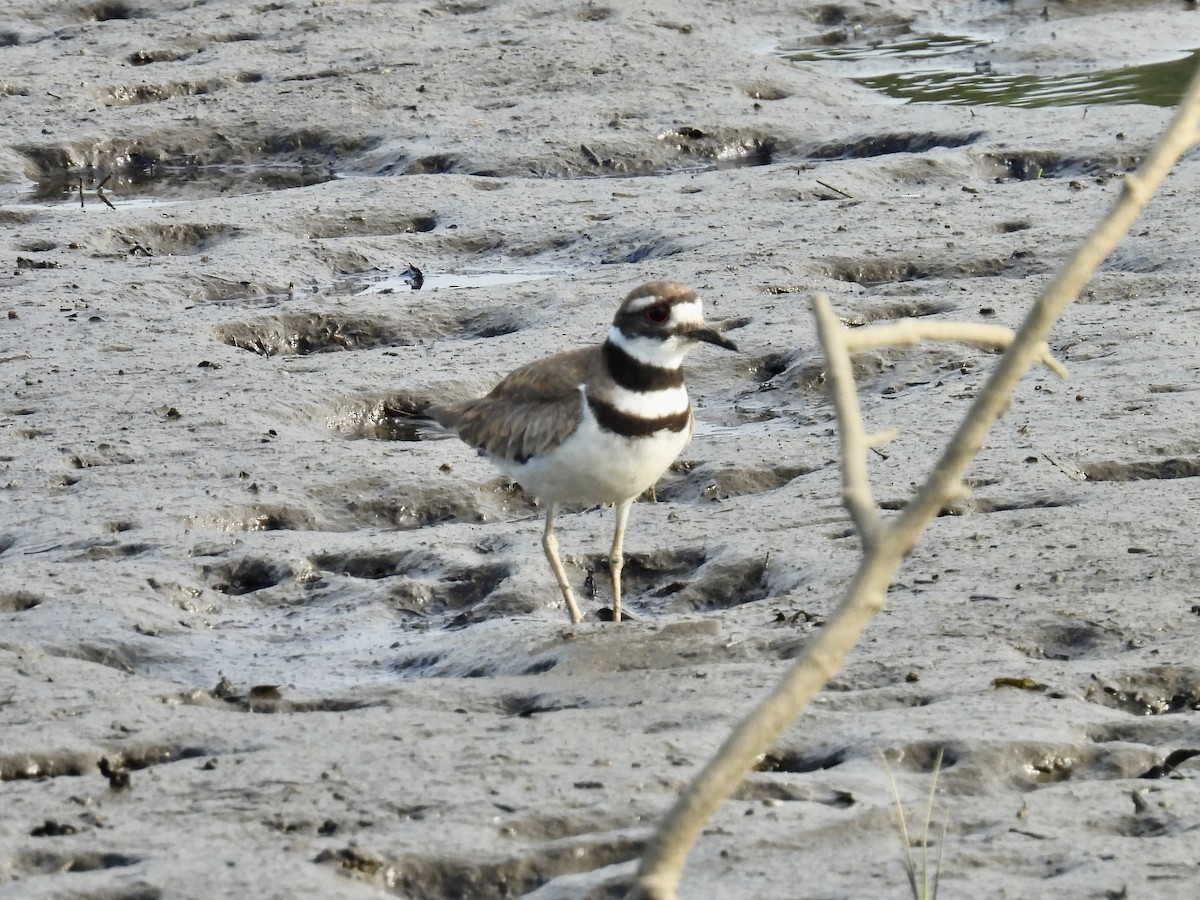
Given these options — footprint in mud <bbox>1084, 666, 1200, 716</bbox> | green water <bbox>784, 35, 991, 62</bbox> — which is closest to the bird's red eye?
footprint in mud <bbox>1084, 666, 1200, 716</bbox>

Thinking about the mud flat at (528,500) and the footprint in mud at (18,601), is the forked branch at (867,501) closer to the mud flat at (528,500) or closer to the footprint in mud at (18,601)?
the mud flat at (528,500)

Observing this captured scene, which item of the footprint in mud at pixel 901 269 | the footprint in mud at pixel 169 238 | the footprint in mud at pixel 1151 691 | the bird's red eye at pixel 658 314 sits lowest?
the footprint in mud at pixel 1151 691

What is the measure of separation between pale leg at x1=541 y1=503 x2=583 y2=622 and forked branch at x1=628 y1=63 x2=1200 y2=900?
12.2 ft

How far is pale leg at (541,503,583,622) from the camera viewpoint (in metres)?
5.61

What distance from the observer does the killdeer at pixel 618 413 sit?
5.52 m

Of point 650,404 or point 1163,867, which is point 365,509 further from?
point 1163,867

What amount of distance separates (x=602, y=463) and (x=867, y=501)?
3677 millimetres

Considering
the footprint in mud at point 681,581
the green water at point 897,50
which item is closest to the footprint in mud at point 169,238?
the footprint in mud at point 681,581

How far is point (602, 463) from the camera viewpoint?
5.51m

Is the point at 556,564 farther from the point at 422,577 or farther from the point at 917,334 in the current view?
the point at 917,334

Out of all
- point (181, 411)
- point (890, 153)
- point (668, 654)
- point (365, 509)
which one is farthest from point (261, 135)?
point (668, 654)

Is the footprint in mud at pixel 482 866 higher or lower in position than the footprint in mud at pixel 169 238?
lower

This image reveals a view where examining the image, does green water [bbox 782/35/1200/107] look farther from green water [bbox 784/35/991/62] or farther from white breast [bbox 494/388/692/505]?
white breast [bbox 494/388/692/505]

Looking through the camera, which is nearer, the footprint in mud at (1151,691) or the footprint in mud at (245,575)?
the footprint in mud at (1151,691)
